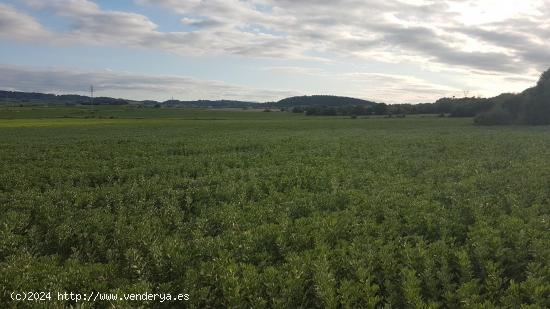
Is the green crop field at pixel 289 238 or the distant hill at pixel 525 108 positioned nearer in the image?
the green crop field at pixel 289 238

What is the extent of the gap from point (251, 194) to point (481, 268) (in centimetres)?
933

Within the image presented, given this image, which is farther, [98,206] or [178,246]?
[98,206]

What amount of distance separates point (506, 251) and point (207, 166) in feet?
55.9

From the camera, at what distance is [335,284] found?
807cm

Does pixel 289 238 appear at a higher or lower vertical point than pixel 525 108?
lower

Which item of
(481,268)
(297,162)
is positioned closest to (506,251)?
(481,268)

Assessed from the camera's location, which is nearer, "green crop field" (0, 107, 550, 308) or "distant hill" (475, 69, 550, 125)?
"green crop field" (0, 107, 550, 308)

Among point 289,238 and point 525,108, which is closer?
point 289,238

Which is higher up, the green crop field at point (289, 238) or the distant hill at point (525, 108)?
the distant hill at point (525, 108)

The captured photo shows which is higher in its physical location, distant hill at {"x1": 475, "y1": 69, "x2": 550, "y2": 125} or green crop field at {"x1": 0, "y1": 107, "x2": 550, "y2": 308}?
distant hill at {"x1": 475, "y1": 69, "x2": 550, "y2": 125}

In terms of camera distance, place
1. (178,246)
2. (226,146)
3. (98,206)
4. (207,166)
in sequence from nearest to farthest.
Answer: (178,246), (98,206), (207,166), (226,146)

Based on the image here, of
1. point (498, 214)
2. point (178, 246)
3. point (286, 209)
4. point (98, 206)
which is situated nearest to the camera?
point (178, 246)

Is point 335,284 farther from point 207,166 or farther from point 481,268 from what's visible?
point 207,166

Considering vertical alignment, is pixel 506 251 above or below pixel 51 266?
above
